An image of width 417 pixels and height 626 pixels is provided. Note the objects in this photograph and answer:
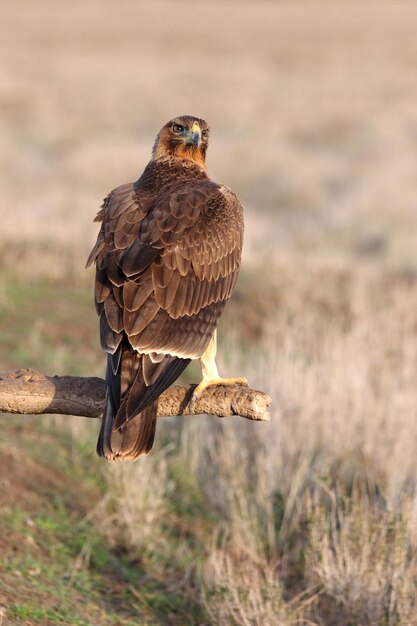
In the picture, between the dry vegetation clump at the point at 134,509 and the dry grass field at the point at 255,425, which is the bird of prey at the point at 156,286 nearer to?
the dry grass field at the point at 255,425

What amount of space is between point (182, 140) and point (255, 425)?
9.07 ft

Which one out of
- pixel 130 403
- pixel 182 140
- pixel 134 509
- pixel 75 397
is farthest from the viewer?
pixel 134 509

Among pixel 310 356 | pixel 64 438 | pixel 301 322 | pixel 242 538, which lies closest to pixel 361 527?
pixel 242 538

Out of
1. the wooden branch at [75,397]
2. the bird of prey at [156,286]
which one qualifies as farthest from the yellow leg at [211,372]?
the wooden branch at [75,397]

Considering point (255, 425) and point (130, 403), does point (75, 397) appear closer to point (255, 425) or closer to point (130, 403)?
point (130, 403)

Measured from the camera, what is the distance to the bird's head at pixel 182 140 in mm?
5086

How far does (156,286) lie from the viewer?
13.7 ft

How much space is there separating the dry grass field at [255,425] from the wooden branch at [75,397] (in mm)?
990

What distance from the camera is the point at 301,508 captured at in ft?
20.7

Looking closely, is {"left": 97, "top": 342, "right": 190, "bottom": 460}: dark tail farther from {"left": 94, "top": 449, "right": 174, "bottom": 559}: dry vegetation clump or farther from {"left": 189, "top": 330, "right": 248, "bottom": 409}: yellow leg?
{"left": 94, "top": 449, "right": 174, "bottom": 559}: dry vegetation clump

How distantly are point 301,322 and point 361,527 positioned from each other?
15.4 ft

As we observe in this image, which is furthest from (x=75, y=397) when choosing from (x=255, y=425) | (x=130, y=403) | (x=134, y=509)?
(x=255, y=425)

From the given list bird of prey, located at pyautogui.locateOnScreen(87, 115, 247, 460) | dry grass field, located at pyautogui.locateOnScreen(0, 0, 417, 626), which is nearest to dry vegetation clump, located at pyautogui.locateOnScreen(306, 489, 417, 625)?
dry grass field, located at pyautogui.locateOnScreen(0, 0, 417, 626)

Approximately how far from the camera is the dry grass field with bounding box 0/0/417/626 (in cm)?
526
